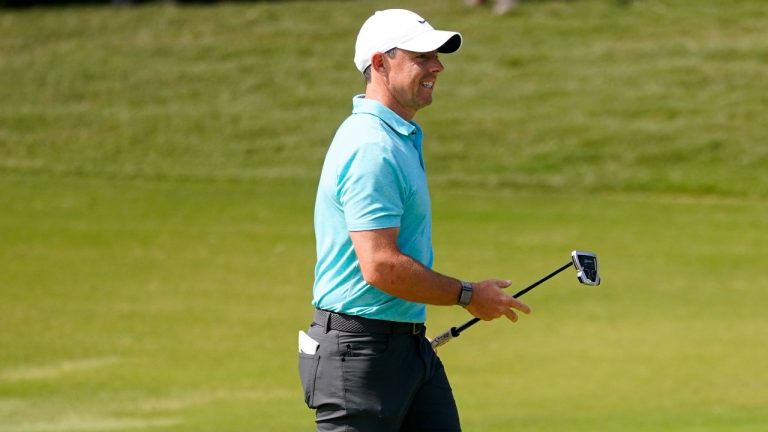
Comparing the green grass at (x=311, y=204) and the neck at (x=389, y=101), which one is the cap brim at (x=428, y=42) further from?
the green grass at (x=311, y=204)

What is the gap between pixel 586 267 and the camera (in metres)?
4.78

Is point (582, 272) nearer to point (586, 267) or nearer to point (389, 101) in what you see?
point (586, 267)

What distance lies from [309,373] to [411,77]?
3.08ft

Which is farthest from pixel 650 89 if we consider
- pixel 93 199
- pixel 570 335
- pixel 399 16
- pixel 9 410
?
pixel 399 16

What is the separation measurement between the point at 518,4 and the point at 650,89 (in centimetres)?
844

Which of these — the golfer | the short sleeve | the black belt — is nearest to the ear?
the golfer

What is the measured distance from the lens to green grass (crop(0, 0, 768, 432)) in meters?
10.3

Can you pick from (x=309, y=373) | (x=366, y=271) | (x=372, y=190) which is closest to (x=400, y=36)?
(x=372, y=190)

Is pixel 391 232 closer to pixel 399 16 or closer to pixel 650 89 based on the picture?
pixel 399 16

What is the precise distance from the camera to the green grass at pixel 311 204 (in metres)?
10.3

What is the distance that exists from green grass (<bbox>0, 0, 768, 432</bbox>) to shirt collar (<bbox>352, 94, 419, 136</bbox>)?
13.5 ft

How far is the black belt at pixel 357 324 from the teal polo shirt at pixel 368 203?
2 cm

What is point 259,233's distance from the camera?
1730cm

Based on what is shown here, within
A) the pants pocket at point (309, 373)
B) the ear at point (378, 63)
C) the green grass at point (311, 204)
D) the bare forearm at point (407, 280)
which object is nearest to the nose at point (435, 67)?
the ear at point (378, 63)
